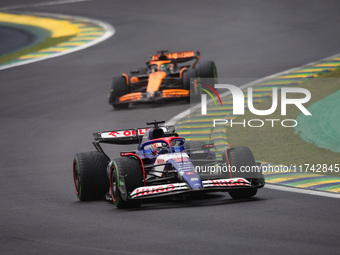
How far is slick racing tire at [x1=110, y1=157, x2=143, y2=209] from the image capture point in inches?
498

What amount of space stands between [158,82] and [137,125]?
2458 millimetres

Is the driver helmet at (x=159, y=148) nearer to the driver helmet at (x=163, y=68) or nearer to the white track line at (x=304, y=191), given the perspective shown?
the white track line at (x=304, y=191)

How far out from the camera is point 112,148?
19859 millimetres

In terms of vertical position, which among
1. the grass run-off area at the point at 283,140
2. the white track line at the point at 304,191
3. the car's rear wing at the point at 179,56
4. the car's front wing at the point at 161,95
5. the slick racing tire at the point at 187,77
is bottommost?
the white track line at the point at 304,191

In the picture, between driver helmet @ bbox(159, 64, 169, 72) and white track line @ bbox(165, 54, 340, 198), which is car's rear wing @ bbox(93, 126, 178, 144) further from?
driver helmet @ bbox(159, 64, 169, 72)

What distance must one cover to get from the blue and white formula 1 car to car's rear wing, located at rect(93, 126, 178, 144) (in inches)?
15.3

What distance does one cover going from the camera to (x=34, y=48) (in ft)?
114

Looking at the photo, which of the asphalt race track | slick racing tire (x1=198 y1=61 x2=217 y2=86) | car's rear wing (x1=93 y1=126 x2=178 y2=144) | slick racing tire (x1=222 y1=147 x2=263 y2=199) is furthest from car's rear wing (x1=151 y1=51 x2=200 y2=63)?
slick racing tire (x1=222 y1=147 x2=263 y2=199)

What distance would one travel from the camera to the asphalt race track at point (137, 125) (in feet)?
33.1

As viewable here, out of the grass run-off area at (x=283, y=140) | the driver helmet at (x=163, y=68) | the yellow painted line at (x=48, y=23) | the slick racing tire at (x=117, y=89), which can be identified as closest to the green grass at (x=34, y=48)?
the yellow painted line at (x=48, y=23)

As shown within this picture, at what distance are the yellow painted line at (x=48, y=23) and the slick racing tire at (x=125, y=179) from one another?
974 inches

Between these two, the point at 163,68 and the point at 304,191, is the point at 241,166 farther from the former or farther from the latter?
the point at 163,68

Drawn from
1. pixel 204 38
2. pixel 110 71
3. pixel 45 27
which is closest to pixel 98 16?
pixel 45 27

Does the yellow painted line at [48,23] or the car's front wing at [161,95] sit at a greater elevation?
the yellow painted line at [48,23]
